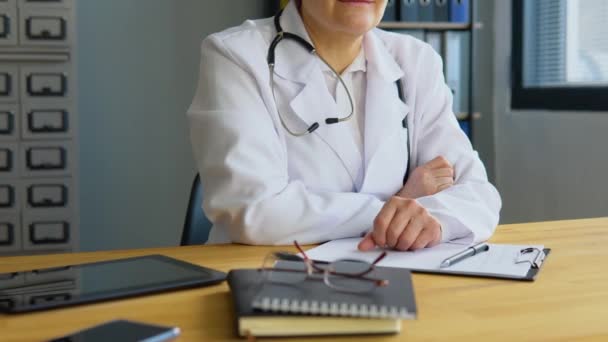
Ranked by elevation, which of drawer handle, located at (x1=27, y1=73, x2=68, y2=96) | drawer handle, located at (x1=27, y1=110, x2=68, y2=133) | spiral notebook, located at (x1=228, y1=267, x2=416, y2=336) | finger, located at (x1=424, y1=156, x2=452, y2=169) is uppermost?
drawer handle, located at (x1=27, y1=73, x2=68, y2=96)

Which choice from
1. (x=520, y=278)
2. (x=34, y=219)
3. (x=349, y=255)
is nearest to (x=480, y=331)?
(x=520, y=278)

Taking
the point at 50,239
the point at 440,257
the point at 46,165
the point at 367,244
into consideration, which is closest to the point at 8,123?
the point at 46,165

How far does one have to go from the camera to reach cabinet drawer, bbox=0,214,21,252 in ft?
9.59

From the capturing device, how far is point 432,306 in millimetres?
884

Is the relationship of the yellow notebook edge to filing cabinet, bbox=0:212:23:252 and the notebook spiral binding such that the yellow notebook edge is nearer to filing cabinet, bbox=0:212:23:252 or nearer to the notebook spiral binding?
the notebook spiral binding

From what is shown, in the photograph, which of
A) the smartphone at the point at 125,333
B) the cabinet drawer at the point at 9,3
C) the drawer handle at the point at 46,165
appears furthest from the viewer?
the drawer handle at the point at 46,165

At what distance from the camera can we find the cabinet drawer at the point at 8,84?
286 centimetres

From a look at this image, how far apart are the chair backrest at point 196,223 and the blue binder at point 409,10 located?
1.87 metres

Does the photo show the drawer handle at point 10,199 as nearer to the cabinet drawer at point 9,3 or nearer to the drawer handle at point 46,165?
the drawer handle at point 46,165

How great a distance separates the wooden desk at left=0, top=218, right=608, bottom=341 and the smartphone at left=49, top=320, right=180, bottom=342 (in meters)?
0.03

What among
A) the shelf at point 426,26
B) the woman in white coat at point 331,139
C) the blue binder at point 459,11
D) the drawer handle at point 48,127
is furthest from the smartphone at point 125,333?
the blue binder at point 459,11

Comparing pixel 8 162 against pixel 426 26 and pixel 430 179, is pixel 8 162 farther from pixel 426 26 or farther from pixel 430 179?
pixel 430 179

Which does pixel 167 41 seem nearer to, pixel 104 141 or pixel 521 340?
pixel 104 141

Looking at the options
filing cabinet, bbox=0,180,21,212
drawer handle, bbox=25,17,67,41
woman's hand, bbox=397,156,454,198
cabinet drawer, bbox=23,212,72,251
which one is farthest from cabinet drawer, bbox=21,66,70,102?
woman's hand, bbox=397,156,454,198
